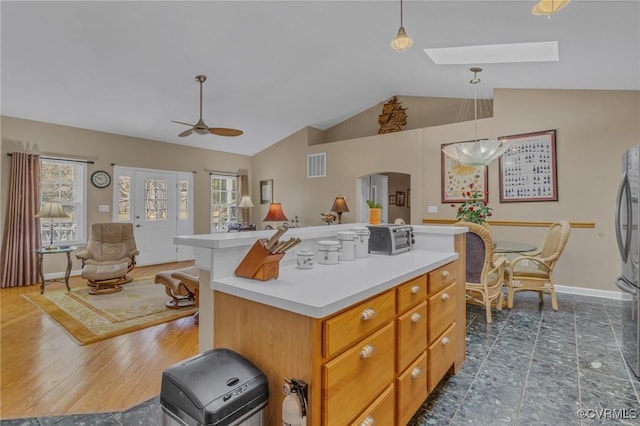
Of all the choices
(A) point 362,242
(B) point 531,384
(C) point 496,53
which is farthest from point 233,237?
(C) point 496,53

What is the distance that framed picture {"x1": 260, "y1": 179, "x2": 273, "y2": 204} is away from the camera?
26.0 ft

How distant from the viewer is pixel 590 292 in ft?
13.5

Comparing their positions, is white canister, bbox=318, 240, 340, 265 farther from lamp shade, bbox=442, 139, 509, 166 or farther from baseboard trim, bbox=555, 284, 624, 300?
baseboard trim, bbox=555, 284, 624, 300

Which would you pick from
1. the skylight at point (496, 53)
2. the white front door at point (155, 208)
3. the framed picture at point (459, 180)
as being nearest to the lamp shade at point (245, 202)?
the white front door at point (155, 208)

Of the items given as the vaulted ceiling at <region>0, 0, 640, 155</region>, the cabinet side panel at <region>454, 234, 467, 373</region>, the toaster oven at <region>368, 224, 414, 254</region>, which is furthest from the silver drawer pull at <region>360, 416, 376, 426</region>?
the vaulted ceiling at <region>0, 0, 640, 155</region>

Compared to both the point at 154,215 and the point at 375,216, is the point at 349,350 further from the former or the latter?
the point at 154,215

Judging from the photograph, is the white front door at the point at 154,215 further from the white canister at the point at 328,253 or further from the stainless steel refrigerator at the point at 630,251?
the stainless steel refrigerator at the point at 630,251

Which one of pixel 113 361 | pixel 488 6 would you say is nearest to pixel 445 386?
pixel 113 361

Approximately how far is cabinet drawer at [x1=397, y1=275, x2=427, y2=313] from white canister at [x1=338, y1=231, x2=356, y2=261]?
1.40 ft

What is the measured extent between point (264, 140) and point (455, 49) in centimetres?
468

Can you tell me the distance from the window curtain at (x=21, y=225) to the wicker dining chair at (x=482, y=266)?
248 inches

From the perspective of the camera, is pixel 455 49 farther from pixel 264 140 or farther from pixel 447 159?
pixel 264 140

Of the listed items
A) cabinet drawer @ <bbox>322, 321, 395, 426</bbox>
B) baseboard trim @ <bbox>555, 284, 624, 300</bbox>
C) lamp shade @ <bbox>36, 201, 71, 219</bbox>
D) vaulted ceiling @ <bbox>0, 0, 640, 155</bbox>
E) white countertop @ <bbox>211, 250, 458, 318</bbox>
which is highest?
vaulted ceiling @ <bbox>0, 0, 640, 155</bbox>

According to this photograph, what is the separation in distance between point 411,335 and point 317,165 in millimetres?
5804
